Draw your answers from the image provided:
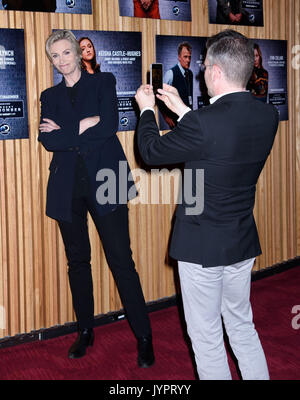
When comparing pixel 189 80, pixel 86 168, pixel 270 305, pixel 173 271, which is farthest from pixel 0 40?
pixel 270 305

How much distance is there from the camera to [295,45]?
482cm

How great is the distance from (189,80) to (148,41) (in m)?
0.46

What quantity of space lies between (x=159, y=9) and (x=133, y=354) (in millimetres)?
2349

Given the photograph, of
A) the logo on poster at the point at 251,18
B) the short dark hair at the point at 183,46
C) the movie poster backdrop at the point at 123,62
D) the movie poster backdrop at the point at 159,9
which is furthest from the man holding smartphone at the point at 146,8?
the logo on poster at the point at 251,18

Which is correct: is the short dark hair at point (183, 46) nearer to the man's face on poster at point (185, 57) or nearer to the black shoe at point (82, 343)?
the man's face on poster at point (185, 57)

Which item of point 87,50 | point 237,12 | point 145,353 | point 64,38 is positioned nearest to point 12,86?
point 64,38

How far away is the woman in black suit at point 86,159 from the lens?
9.97 ft

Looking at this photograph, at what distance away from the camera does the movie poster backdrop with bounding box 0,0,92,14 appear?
319 cm

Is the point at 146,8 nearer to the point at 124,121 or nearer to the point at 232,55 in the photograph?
the point at 124,121

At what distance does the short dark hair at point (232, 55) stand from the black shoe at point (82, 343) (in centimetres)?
198

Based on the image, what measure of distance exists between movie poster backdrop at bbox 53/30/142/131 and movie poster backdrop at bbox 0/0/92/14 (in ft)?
0.51

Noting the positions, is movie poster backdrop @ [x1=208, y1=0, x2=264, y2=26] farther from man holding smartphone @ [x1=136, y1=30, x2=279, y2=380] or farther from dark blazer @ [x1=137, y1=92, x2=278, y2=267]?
dark blazer @ [x1=137, y1=92, x2=278, y2=267]

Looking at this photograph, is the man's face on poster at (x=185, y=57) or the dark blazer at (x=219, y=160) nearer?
the dark blazer at (x=219, y=160)
